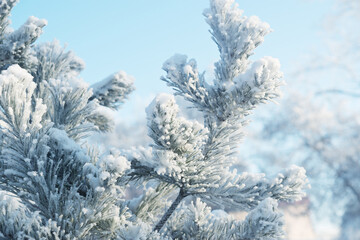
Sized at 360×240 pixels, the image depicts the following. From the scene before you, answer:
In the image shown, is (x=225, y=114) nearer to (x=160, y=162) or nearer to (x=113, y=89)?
(x=160, y=162)

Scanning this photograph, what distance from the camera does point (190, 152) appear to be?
156 centimetres

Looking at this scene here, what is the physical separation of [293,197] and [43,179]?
1.21m

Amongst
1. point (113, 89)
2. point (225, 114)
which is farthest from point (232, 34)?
point (113, 89)

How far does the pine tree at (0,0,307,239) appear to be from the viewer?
1399 millimetres

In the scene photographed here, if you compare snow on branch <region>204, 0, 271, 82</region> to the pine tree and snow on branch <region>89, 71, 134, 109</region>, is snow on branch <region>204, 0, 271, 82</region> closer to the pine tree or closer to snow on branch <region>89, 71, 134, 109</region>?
the pine tree

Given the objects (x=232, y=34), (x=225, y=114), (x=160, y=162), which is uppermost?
(x=232, y=34)

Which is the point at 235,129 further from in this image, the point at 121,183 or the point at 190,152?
the point at 121,183

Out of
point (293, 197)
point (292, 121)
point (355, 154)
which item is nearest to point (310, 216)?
point (355, 154)

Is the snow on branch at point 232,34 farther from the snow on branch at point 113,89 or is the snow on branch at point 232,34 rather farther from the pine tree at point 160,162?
Result: the snow on branch at point 113,89

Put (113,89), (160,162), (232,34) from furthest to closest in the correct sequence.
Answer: (113,89), (232,34), (160,162)

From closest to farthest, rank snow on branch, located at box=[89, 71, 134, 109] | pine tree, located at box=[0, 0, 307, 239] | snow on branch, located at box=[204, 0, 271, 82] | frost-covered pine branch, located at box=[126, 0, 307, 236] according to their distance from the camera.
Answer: pine tree, located at box=[0, 0, 307, 239]
frost-covered pine branch, located at box=[126, 0, 307, 236]
snow on branch, located at box=[204, 0, 271, 82]
snow on branch, located at box=[89, 71, 134, 109]

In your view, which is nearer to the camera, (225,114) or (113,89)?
(225,114)

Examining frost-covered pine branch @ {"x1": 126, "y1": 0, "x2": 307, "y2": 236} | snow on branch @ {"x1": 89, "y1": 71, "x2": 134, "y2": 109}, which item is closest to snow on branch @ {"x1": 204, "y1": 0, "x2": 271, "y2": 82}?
frost-covered pine branch @ {"x1": 126, "y1": 0, "x2": 307, "y2": 236}

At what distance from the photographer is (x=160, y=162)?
1.47m
